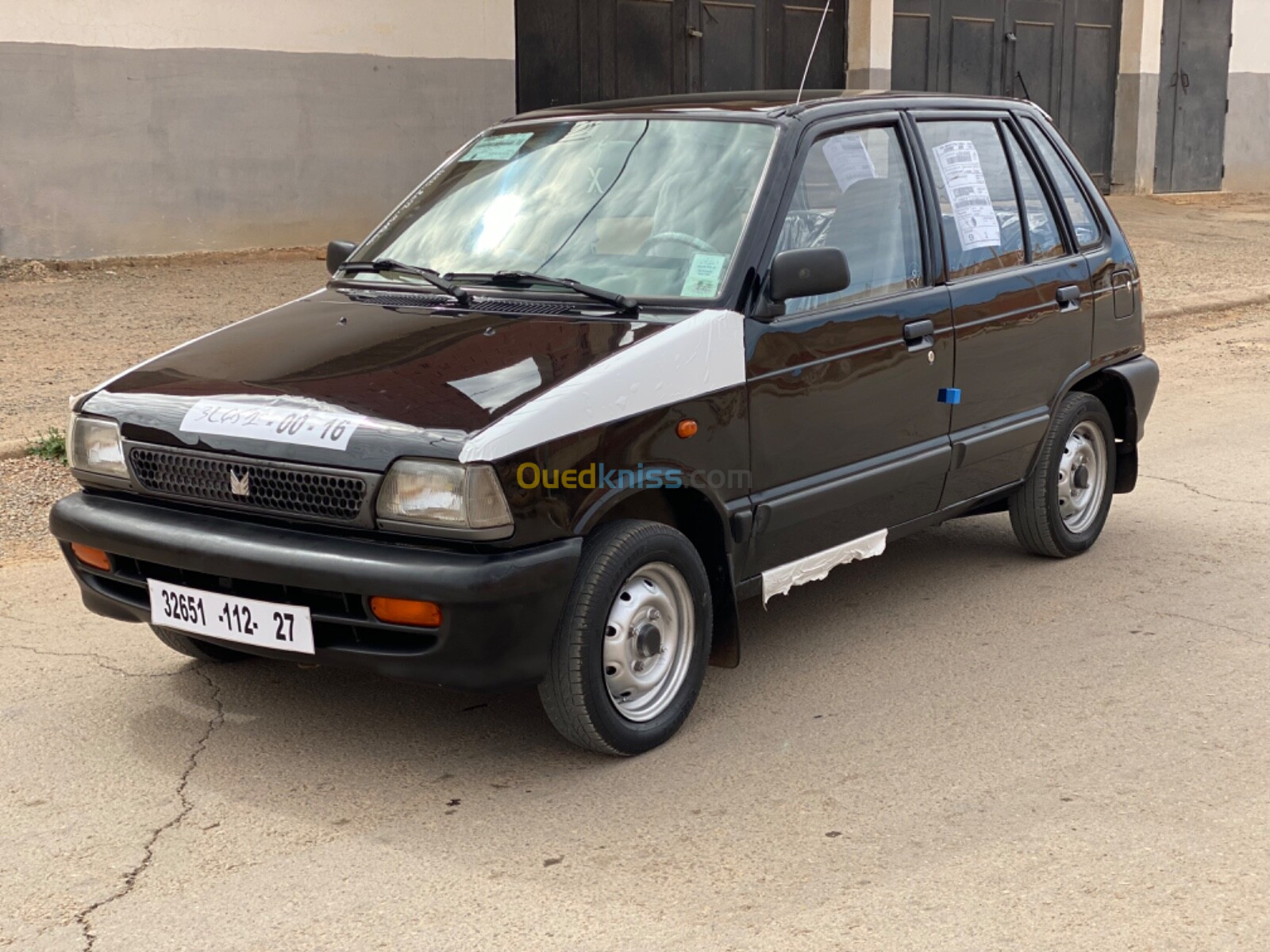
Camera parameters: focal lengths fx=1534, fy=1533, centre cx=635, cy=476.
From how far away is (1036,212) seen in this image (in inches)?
229

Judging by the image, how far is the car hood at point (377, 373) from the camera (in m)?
3.82

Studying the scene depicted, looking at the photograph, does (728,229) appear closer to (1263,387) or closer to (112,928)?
(112,928)

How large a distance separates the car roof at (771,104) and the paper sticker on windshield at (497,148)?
0.14 m

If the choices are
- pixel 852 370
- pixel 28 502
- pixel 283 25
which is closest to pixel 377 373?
pixel 852 370

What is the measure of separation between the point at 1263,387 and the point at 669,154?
20.8 feet

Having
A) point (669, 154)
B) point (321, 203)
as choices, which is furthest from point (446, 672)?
point (321, 203)

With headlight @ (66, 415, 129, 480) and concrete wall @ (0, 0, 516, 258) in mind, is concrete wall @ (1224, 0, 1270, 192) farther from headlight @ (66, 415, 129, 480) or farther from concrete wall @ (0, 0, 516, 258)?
headlight @ (66, 415, 129, 480)

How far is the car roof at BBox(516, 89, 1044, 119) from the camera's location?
4.97m

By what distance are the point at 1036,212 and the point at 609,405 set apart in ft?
8.36

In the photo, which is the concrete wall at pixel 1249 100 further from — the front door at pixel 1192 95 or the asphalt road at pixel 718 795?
the asphalt road at pixel 718 795

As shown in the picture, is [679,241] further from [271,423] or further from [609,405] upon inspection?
[271,423]

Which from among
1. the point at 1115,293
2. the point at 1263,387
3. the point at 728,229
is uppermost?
the point at 728,229

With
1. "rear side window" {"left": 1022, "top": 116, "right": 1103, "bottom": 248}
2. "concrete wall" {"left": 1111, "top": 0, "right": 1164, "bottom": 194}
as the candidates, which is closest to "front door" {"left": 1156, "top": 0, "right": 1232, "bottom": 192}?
"concrete wall" {"left": 1111, "top": 0, "right": 1164, "bottom": 194}

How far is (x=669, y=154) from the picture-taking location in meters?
4.88
